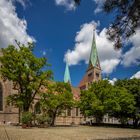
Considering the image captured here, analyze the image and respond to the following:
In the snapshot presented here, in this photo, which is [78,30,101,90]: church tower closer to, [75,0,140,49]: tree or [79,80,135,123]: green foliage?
[79,80,135,123]: green foliage

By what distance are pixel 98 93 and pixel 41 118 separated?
16154 mm

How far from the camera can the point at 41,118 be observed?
50031 mm

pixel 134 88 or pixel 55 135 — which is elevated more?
pixel 134 88

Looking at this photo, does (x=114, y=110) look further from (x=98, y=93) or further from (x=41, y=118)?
(x=41, y=118)

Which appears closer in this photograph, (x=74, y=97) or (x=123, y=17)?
(x=123, y=17)

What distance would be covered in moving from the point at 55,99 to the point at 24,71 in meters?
9.07

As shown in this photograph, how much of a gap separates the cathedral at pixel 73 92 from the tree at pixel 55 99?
26.8 feet

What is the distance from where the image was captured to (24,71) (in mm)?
46375

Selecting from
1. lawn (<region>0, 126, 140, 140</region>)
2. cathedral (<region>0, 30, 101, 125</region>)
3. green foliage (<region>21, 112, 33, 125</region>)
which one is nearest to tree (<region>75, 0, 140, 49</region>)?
lawn (<region>0, 126, 140, 140</region>)

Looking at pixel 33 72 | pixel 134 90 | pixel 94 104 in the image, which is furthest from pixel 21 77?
pixel 134 90

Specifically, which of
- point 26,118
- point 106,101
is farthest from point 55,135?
point 106,101

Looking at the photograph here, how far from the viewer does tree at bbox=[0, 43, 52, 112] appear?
46.5m

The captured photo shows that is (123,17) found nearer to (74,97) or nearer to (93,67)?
(74,97)

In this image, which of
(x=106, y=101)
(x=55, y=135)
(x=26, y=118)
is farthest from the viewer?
(x=106, y=101)
